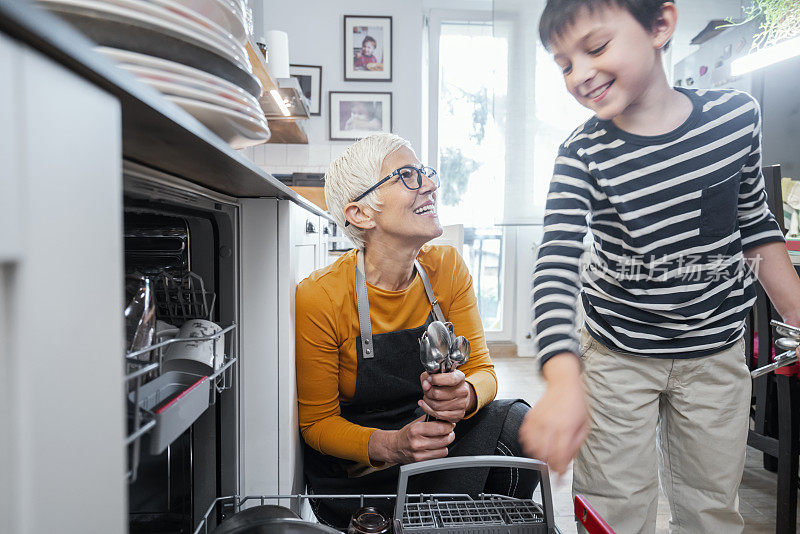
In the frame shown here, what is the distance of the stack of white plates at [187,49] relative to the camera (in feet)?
1.53

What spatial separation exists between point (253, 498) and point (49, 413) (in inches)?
28.0

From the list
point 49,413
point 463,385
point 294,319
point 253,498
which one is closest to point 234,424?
point 253,498

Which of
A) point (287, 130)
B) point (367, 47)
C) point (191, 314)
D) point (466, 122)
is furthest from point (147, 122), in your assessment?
point (466, 122)

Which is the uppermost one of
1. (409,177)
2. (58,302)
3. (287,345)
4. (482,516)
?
(409,177)

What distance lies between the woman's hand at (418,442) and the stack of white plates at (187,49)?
2.05 feet

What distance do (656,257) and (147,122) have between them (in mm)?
805

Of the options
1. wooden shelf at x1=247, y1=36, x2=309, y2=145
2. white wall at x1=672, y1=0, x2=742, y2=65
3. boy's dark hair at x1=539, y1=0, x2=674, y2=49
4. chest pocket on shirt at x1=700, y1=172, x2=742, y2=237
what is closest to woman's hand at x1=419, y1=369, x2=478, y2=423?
chest pocket on shirt at x1=700, y1=172, x2=742, y2=237

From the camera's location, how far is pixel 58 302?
26cm

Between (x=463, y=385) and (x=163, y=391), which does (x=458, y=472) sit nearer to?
(x=463, y=385)

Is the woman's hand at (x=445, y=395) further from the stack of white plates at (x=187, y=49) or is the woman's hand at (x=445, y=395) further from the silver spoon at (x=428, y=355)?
the stack of white plates at (x=187, y=49)

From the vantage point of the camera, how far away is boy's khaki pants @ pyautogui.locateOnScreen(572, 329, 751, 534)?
889mm

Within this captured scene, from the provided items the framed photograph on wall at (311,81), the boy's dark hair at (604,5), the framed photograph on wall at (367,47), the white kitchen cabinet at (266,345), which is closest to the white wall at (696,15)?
the framed photograph on wall at (367,47)

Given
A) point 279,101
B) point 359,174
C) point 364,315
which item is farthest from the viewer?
point 279,101

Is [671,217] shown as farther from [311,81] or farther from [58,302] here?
[311,81]
